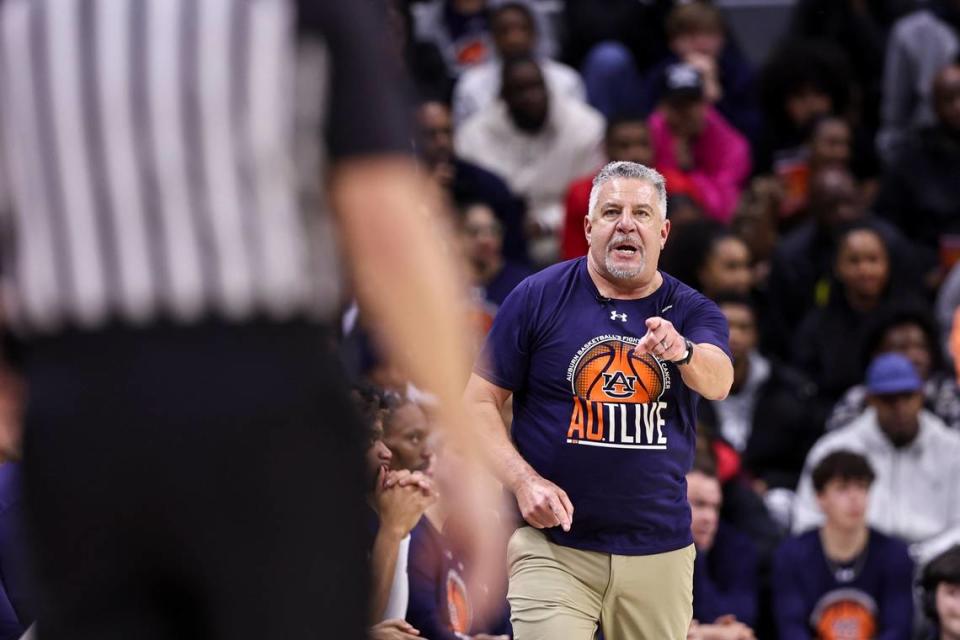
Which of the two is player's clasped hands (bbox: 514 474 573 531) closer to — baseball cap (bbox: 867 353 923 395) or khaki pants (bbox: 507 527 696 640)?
khaki pants (bbox: 507 527 696 640)

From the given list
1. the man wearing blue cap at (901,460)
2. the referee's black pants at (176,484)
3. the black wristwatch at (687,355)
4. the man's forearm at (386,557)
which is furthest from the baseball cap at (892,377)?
the referee's black pants at (176,484)

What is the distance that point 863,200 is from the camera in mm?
10695

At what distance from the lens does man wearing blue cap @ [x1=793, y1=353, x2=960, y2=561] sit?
8.20 meters

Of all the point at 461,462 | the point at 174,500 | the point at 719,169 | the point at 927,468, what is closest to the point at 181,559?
the point at 174,500

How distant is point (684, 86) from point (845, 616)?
389 centimetres

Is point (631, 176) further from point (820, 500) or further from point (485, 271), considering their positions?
point (485, 271)

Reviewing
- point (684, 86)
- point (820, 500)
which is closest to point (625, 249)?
point (820, 500)

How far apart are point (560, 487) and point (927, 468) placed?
3599 mm

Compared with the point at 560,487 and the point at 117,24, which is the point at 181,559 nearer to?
the point at 117,24

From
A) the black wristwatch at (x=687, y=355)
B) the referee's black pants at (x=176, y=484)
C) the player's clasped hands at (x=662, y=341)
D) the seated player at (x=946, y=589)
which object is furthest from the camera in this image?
the seated player at (x=946, y=589)

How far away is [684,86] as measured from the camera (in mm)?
10289

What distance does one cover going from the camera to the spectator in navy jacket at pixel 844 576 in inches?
299

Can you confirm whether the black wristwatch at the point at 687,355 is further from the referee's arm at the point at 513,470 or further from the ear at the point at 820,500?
the ear at the point at 820,500

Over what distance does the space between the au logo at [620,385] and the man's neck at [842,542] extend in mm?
2821
